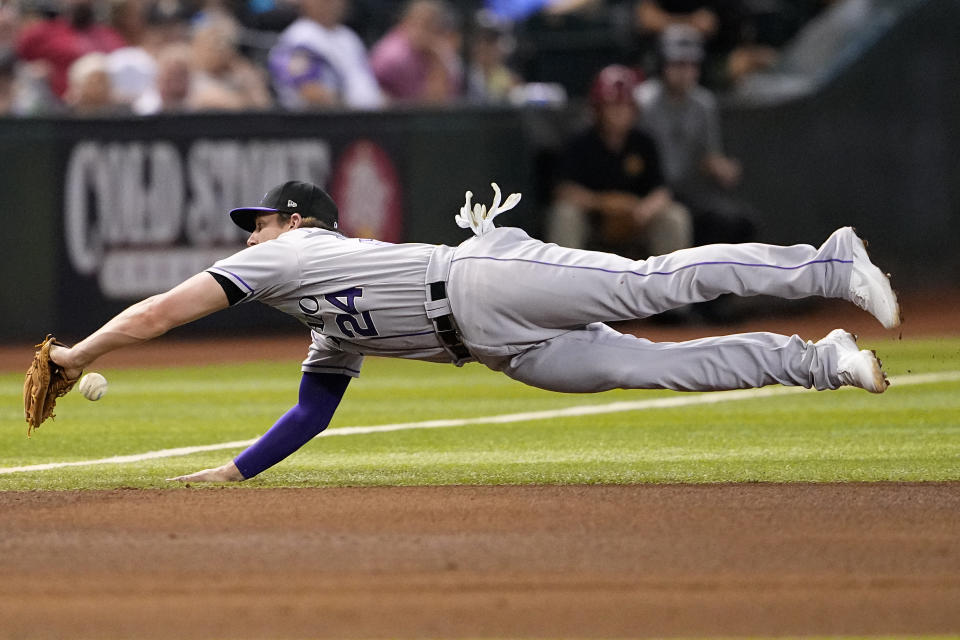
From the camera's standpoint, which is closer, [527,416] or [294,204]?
[294,204]

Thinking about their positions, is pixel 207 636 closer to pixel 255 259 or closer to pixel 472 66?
pixel 255 259

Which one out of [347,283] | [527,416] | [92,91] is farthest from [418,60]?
[347,283]

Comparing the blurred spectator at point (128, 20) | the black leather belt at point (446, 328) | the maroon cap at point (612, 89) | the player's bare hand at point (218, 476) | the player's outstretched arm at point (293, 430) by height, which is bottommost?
the player's bare hand at point (218, 476)

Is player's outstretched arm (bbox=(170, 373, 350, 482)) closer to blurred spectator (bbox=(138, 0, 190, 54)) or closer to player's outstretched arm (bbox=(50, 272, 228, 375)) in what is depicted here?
player's outstretched arm (bbox=(50, 272, 228, 375))

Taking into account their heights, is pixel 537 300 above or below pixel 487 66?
below

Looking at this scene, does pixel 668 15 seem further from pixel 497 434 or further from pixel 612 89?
pixel 497 434

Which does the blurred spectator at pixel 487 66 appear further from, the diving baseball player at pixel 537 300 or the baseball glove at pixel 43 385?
the baseball glove at pixel 43 385

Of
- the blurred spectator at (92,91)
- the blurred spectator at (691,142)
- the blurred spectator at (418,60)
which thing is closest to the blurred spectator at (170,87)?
the blurred spectator at (92,91)
